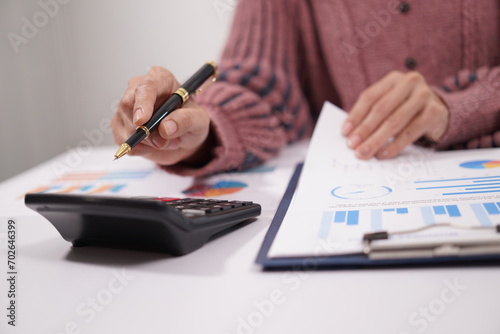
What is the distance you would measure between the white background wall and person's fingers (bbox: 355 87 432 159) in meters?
0.70

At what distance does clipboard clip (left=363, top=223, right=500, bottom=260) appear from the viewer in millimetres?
301

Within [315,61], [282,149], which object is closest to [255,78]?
[282,149]

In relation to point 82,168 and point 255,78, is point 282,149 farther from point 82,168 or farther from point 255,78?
point 82,168

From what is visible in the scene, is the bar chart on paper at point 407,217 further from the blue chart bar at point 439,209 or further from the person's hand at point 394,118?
the person's hand at point 394,118

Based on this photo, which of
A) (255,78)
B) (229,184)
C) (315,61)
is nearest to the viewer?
(229,184)

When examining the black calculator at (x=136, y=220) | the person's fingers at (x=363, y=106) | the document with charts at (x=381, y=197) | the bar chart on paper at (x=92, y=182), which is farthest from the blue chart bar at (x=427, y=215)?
the bar chart on paper at (x=92, y=182)

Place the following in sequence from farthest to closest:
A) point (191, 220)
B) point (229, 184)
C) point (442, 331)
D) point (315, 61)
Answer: point (315, 61)
point (229, 184)
point (191, 220)
point (442, 331)

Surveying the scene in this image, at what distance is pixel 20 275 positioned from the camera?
1.19 ft

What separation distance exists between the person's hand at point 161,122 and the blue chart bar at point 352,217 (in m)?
0.20

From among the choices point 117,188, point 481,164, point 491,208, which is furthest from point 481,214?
point 117,188

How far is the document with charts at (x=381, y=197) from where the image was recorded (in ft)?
1.11

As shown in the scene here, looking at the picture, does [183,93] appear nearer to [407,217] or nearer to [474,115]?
[407,217]

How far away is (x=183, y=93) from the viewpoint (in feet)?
1.67

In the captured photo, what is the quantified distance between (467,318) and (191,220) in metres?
0.19
